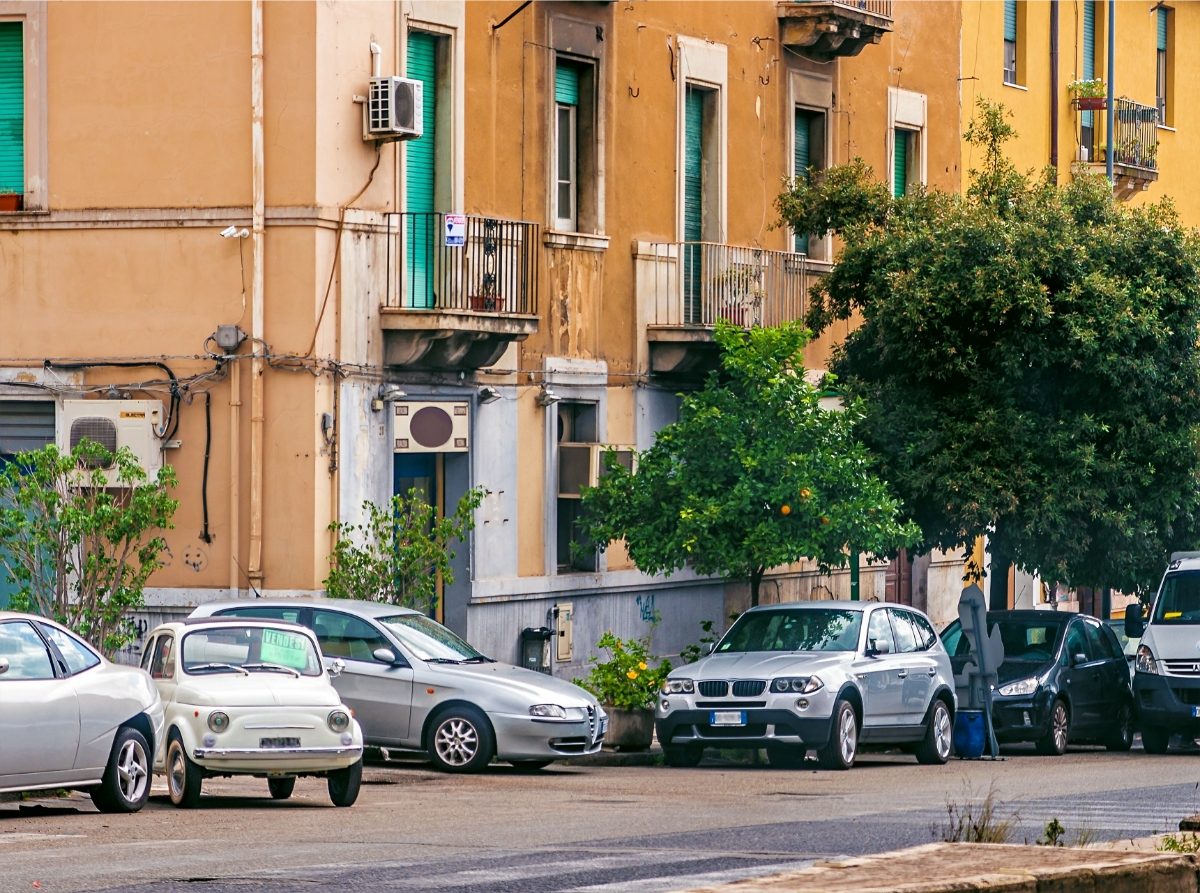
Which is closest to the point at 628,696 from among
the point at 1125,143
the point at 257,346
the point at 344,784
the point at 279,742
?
the point at 257,346

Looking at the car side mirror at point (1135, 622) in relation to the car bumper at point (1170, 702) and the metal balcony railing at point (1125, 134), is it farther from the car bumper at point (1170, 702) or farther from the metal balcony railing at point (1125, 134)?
the metal balcony railing at point (1125, 134)

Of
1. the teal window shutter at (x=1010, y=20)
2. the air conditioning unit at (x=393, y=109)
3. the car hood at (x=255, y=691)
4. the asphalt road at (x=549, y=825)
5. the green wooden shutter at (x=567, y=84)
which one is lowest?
the asphalt road at (x=549, y=825)

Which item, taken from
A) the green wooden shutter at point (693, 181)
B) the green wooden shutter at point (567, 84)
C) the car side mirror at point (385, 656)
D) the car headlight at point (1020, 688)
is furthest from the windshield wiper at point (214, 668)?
the green wooden shutter at point (693, 181)

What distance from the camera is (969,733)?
25.1 m

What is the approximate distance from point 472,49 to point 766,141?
7.05 m

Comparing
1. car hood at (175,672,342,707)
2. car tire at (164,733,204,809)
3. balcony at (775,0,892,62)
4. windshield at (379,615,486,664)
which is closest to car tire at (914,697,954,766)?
windshield at (379,615,486,664)

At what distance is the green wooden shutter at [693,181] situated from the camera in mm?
31156

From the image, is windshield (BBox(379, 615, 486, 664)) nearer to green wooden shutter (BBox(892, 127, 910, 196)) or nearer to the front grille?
the front grille

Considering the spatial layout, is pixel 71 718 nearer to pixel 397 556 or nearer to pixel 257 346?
pixel 397 556

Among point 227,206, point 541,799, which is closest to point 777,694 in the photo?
point 541,799

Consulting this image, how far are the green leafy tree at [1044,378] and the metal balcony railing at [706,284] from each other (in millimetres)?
2047

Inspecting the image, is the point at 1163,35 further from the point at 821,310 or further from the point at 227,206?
the point at 227,206

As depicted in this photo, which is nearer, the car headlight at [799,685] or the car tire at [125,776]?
the car tire at [125,776]

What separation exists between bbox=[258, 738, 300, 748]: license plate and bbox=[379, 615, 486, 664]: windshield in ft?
13.7
